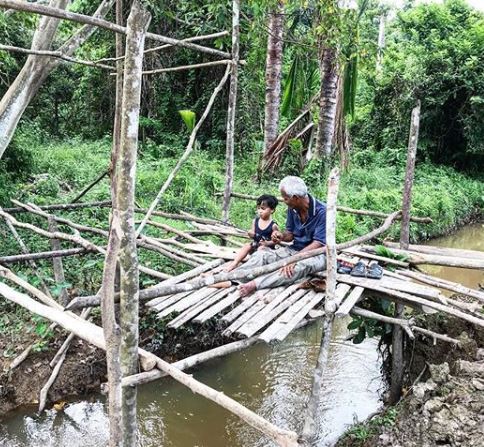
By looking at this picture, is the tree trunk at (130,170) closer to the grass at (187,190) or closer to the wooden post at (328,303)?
the wooden post at (328,303)

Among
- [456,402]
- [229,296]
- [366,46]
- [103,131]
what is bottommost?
[456,402]

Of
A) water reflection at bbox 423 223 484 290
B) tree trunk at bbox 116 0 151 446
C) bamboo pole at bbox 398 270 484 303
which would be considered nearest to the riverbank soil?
bamboo pole at bbox 398 270 484 303

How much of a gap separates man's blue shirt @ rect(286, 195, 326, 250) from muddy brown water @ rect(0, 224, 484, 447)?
→ 1594mm

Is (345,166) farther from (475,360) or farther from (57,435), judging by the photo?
(57,435)

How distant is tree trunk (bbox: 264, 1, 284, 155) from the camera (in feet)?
28.0

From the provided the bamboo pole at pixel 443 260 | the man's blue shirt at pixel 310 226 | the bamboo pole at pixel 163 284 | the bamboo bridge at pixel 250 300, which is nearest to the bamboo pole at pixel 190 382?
the bamboo bridge at pixel 250 300

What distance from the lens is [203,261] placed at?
4.30m

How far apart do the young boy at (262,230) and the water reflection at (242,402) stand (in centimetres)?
144

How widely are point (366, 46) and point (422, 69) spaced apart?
886 cm

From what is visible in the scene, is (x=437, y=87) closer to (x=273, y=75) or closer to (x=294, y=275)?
(x=273, y=75)

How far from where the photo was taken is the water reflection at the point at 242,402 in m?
4.19

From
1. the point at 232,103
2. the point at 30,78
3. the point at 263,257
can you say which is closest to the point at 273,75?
the point at 232,103

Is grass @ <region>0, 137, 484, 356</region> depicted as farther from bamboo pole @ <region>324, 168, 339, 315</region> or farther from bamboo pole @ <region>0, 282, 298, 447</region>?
bamboo pole @ <region>324, 168, 339, 315</region>

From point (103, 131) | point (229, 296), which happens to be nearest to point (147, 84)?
point (103, 131)
